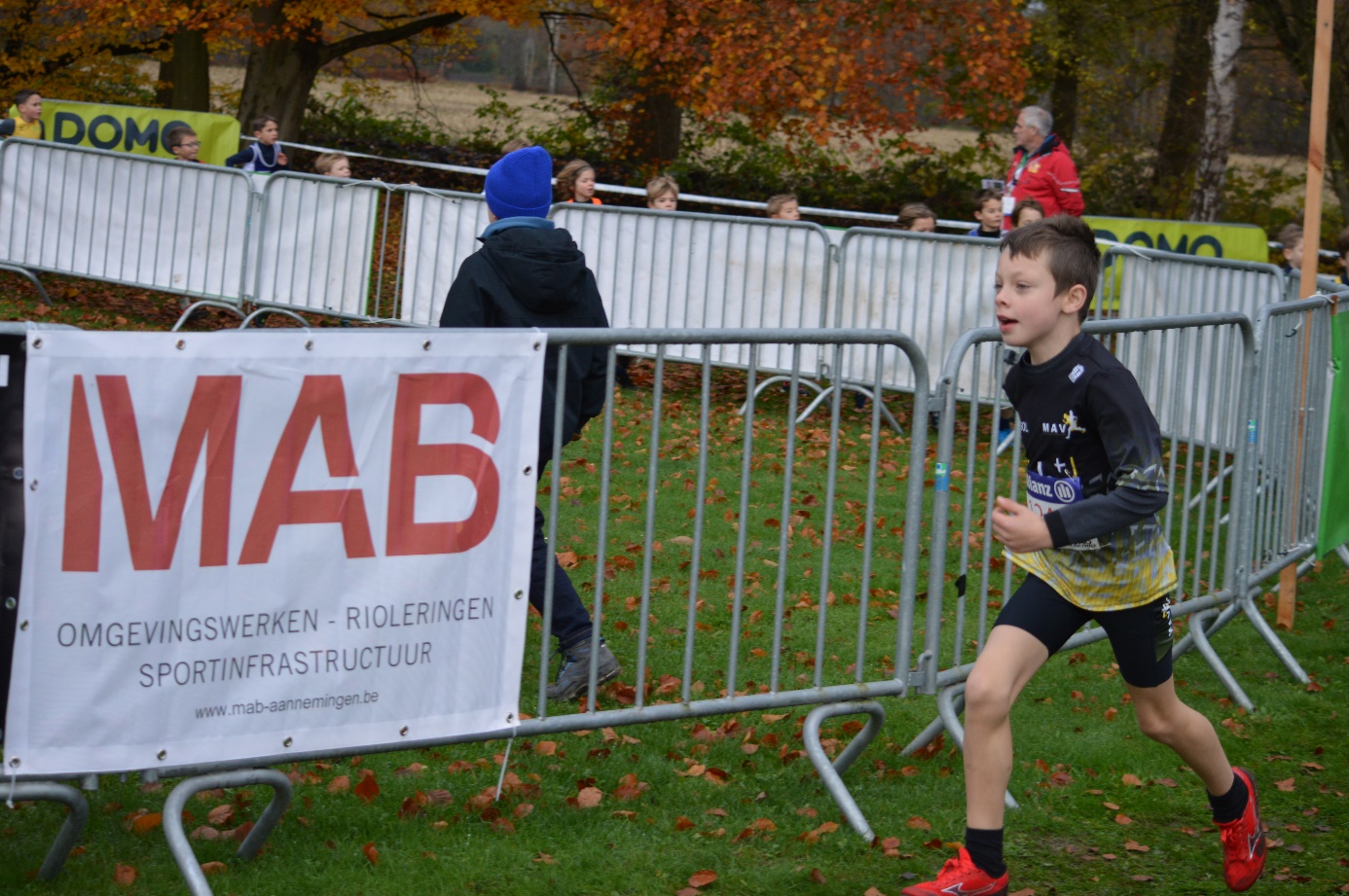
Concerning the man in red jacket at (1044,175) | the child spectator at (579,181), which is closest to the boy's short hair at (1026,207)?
the man in red jacket at (1044,175)

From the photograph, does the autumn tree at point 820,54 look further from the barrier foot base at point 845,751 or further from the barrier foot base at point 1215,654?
the barrier foot base at point 845,751

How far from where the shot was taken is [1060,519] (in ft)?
12.8

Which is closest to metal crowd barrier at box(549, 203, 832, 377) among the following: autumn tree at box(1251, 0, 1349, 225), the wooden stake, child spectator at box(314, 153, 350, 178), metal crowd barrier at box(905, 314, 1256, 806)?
child spectator at box(314, 153, 350, 178)

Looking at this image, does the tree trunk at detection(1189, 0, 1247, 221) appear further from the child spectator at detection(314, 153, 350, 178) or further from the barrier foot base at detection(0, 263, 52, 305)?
the barrier foot base at detection(0, 263, 52, 305)

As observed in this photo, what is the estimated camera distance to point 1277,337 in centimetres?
648

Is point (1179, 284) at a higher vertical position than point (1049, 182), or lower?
lower

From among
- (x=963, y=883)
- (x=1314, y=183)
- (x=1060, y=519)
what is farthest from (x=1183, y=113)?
(x=963, y=883)

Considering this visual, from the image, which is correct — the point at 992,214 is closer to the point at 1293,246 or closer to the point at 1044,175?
the point at 1044,175

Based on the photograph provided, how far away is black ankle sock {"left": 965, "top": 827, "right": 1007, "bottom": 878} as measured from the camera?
13.0 feet

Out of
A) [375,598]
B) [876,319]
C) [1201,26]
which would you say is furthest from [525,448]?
[1201,26]

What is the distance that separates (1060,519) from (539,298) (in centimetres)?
222

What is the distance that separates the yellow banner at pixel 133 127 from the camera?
60.5 feet

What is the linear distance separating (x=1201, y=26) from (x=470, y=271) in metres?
21.6

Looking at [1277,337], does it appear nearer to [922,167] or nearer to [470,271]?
[470,271]
